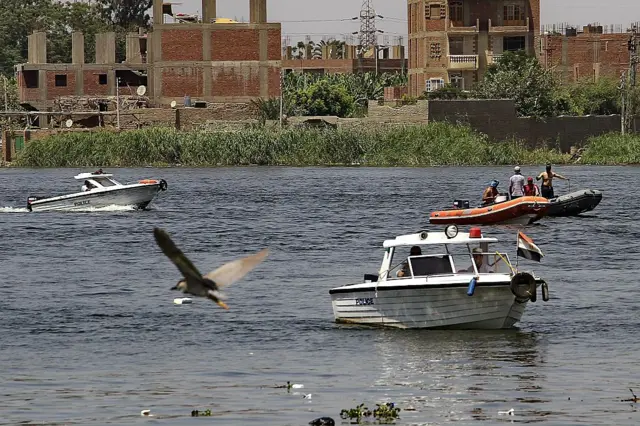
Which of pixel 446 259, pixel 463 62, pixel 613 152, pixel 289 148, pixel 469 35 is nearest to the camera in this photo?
pixel 446 259

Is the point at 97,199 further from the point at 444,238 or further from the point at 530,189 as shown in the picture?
the point at 444,238

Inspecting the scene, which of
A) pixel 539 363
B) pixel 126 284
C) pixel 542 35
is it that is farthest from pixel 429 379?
pixel 542 35

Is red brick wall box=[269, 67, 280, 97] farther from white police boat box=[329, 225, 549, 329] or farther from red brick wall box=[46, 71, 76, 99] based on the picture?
white police boat box=[329, 225, 549, 329]

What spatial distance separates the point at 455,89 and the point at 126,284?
8311 cm

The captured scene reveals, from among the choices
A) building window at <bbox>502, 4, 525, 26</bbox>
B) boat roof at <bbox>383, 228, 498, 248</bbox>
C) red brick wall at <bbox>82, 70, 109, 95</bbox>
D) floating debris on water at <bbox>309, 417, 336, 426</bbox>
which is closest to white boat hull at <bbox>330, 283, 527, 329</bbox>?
boat roof at <bbox>383, 228, 498, 248</bbox>

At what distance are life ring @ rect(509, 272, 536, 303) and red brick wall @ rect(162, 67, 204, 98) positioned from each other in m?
96.1

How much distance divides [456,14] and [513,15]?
194 inches

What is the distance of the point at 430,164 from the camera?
112 meters

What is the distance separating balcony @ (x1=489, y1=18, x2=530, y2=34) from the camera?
4970 inches

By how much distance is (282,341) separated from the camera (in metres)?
28.0

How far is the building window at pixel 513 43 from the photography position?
12738cm

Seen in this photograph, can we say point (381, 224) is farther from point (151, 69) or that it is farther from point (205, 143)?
point (151, 69)

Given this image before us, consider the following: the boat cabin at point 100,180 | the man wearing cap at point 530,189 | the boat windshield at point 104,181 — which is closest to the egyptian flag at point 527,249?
the man wearing cap at point 530,189

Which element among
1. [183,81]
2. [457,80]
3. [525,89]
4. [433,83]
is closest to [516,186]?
[525,89]
